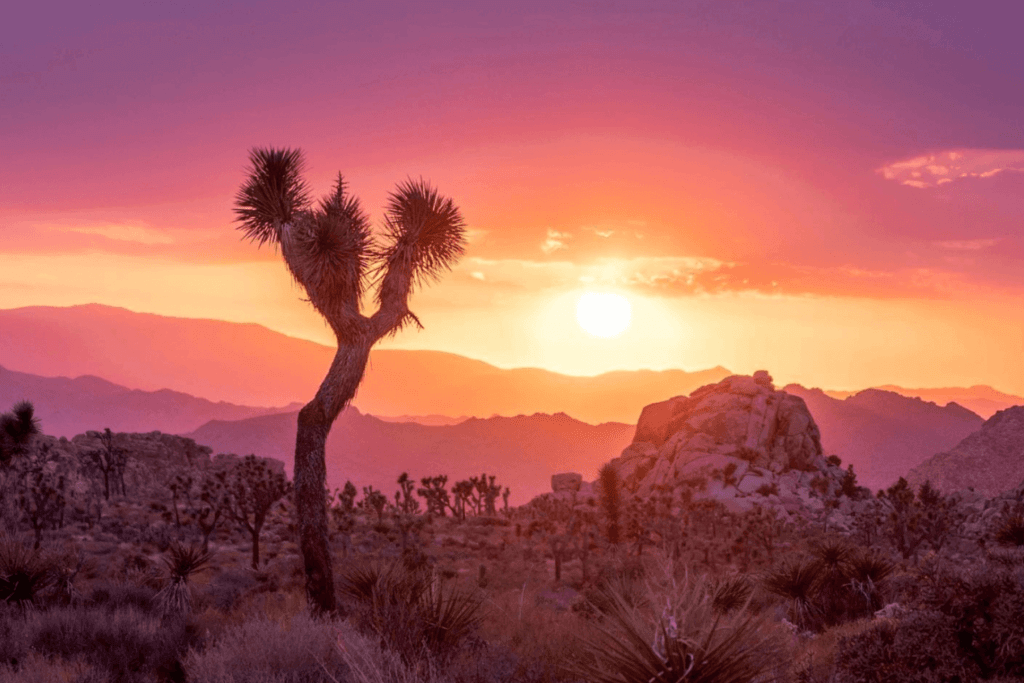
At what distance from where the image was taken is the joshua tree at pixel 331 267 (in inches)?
591

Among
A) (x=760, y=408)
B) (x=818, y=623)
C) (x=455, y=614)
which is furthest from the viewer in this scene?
(x=760, y=408)

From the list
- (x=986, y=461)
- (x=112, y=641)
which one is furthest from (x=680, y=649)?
(x=986, y=461)

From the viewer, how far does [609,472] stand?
145 feet

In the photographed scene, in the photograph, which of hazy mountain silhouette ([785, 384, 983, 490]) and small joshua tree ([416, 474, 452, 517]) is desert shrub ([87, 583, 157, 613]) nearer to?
small joshua tree ([416, 474, 452, 517])

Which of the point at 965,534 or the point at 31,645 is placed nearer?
the point at 31,645

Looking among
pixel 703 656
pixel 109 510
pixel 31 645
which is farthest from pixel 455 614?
pixel 109 510

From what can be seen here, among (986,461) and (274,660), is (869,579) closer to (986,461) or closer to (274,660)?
(274,660)

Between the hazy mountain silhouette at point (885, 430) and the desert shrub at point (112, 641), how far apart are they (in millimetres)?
163894

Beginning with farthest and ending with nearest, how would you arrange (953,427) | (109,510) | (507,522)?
(953,427) < (507,522) < (109,510)

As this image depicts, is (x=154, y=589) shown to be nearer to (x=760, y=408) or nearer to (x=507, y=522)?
(x=507, y=522)

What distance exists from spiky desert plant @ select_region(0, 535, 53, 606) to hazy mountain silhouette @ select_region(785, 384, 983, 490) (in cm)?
16430

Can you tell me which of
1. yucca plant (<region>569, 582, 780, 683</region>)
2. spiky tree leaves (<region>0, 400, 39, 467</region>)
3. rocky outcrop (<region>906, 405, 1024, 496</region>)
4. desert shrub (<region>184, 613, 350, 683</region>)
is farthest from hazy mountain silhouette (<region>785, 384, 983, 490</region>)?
yucca plant (<region>569, 582, 780, 683</region>)

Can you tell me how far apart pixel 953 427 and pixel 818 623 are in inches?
8066

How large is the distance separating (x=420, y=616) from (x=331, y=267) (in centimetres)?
933
